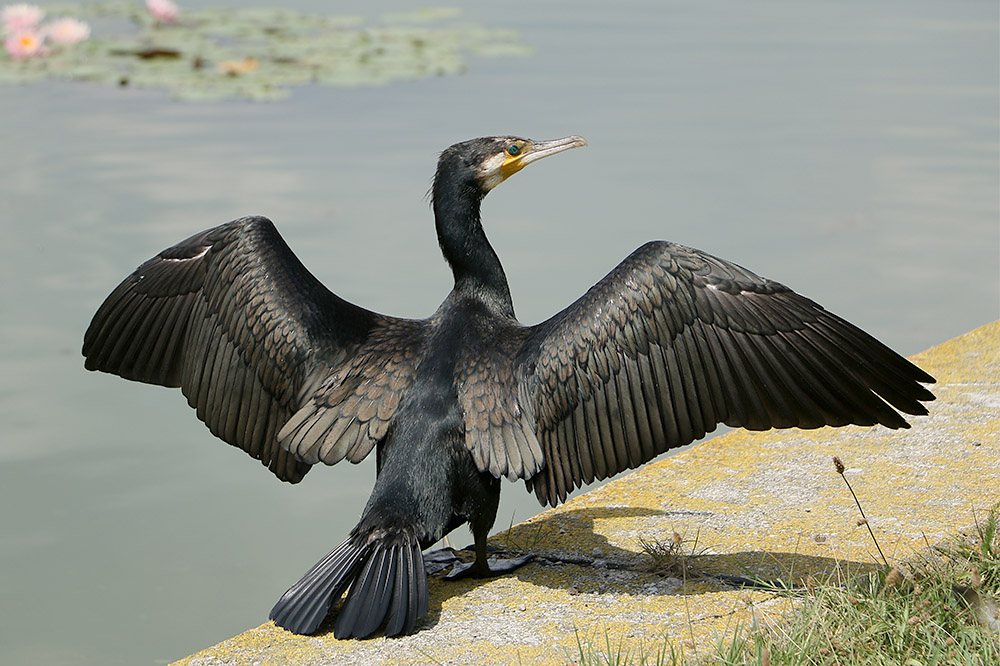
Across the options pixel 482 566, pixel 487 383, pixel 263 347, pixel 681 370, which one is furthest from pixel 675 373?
pixel 263 347

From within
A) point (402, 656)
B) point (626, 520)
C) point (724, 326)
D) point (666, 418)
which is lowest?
point (402, 656)

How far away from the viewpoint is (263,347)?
3334 millimetres

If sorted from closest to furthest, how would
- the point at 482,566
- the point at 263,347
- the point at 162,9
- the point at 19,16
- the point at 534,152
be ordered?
1. the point at 482,566
2. the point at 263,347
3. the point at 534,152
4. the point at 19,16
5. the point at 162,9

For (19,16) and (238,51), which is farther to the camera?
(238,51)

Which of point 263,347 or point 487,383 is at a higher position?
point 263,347

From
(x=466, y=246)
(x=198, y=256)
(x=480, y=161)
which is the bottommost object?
(x=466, y=246)

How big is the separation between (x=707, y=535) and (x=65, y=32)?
808 cm

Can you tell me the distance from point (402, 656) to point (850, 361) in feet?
4.29

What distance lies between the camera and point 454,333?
3.22 meters

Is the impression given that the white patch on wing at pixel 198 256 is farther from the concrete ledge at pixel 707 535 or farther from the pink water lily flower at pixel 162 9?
the pink water lily flower at pixel 162 9

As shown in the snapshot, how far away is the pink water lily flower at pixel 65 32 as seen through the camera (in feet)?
31.0

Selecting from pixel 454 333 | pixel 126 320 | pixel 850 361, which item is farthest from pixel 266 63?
pixel 850 361

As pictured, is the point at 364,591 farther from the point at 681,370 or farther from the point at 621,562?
the point at 681,370

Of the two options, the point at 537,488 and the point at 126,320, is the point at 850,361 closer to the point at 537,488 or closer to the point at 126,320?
the point at 537,488
